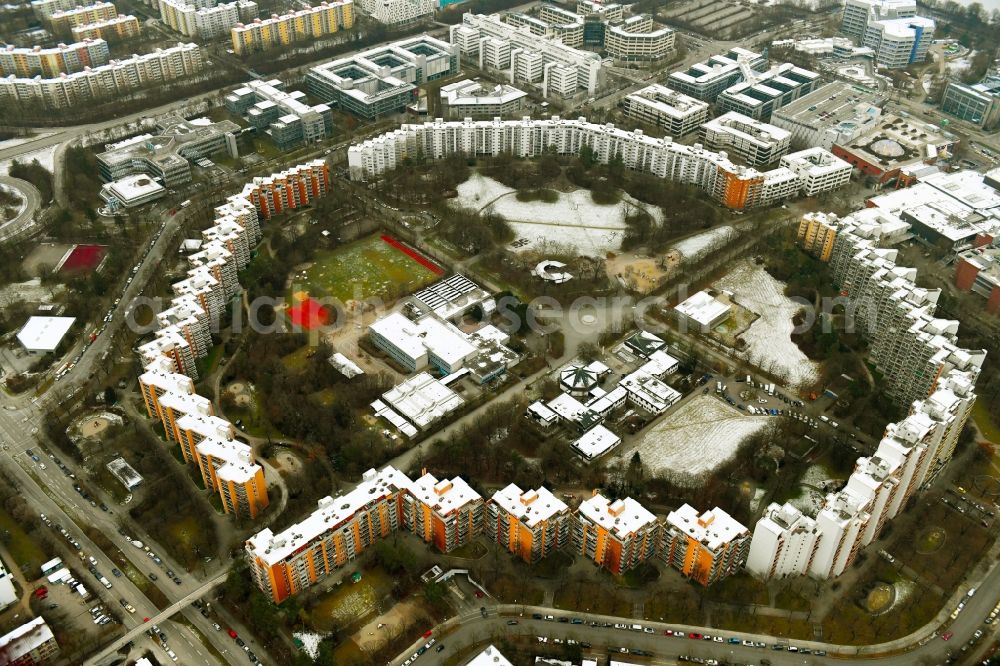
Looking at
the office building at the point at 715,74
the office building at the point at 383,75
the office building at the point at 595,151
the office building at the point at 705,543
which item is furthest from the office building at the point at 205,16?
the office building at the point at 705,543

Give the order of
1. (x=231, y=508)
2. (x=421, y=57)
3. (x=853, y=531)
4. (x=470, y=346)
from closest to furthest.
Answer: (x=853, y=531) < (x=231, y=508) < (x=470, y=346) < (x=421, y=57)

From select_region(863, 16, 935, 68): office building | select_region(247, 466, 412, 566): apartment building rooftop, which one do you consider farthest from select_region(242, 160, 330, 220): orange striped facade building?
select_region(863, 16, 935, 68): office building

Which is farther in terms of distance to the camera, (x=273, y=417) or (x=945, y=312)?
(x=945, y=312)

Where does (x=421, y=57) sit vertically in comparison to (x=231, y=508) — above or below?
above

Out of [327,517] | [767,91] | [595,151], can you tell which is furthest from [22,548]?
[767,91]

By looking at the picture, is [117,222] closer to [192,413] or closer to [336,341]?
[336,341]

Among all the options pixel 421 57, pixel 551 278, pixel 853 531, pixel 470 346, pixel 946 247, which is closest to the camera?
pixel 853 531

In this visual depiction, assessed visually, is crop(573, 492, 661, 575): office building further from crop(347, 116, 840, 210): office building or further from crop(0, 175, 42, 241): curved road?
crop(0, 175, 42, 241): curved road

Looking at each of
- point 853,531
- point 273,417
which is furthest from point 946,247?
point 273,417
